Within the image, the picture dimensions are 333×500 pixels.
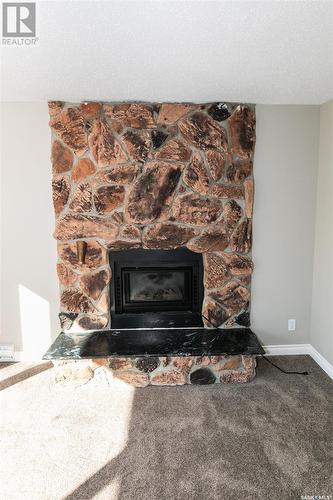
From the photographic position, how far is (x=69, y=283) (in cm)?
291

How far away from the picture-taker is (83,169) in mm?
2783

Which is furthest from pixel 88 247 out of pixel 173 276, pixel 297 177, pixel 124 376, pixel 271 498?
pixel 271 498

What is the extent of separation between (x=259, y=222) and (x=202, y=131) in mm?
924

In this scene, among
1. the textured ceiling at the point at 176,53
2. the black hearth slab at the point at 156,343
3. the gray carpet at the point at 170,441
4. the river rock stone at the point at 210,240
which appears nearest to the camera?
the textured ceiling at the point at 176,53

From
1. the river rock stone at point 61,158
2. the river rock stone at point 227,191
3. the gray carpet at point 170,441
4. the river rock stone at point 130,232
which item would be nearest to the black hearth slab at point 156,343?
the gray carpet at point 170,441

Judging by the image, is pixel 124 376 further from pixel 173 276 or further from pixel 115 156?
pixel 115 156

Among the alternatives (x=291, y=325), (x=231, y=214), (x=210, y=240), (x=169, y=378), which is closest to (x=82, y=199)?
(x=210, y=240)

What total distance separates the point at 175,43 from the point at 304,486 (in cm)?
238

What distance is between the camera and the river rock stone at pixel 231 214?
2885 mm

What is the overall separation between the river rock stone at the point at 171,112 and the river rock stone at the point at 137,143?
177 millimetres

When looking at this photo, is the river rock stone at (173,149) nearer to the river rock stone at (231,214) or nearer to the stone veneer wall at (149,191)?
the stone veneer wall at (149,191)

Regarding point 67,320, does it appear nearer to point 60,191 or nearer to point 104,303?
point 104,303

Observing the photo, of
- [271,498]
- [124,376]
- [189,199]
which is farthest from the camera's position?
[189,199]

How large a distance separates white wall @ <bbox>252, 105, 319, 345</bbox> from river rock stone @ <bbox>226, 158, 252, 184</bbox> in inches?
4.2
